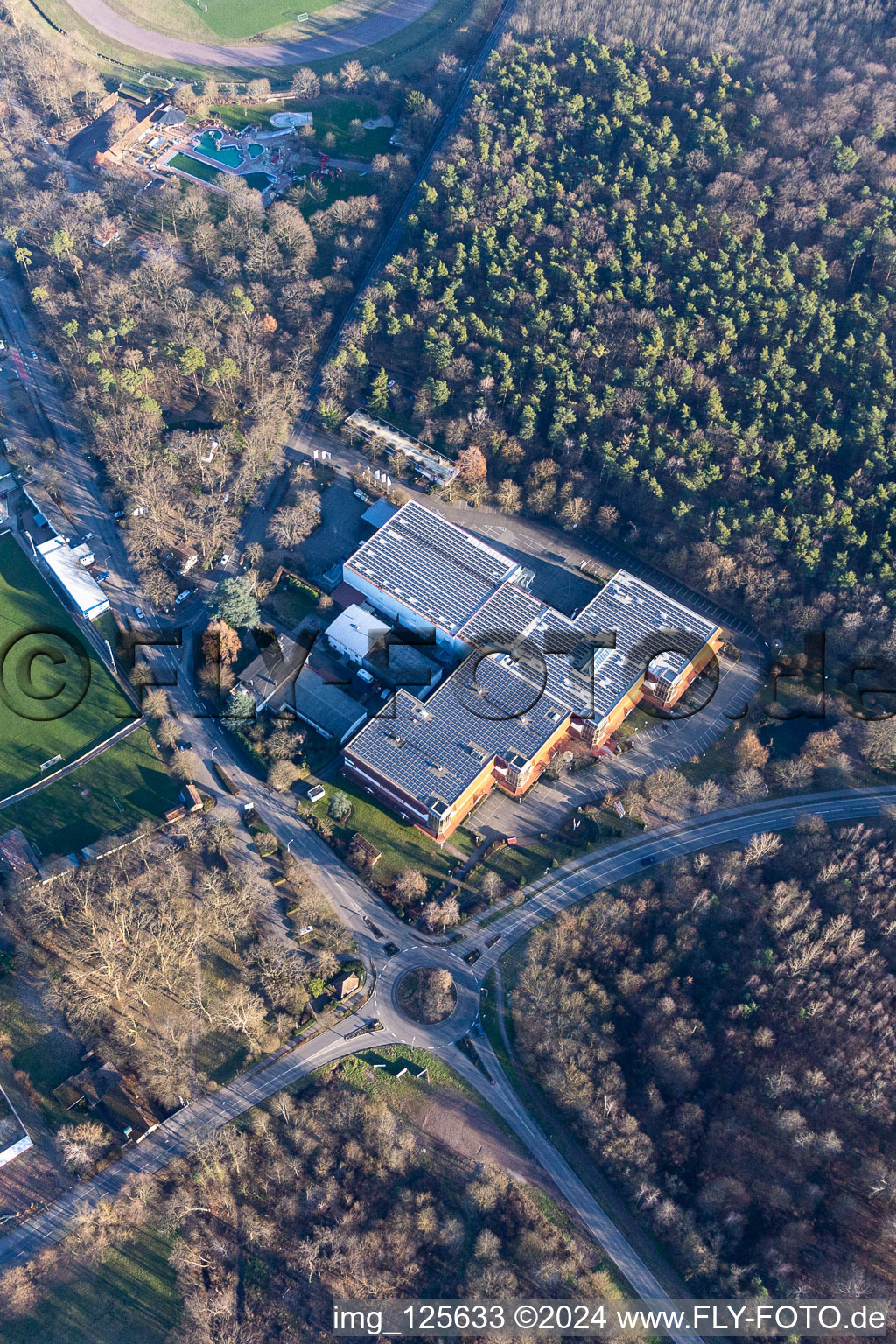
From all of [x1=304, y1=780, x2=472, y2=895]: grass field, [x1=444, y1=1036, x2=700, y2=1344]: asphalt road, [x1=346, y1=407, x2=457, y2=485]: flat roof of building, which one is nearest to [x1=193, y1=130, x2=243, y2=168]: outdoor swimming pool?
[x1=346, y1=407, x2=457, y2=485]: flat roof of building

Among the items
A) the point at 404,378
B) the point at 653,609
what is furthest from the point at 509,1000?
the point at 404,378

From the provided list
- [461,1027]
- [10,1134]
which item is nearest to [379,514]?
[461,1027]

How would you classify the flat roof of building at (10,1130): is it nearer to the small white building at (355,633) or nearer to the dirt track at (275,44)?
the small white building at (355,633)

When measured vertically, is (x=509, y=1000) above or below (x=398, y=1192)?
above

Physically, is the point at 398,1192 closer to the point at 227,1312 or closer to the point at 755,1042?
the point at 227,1312

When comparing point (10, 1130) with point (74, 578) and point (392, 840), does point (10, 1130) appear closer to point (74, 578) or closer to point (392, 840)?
point (392, 840)

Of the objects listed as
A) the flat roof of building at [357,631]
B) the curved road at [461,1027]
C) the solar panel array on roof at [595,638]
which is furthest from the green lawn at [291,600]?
the curved road at [461,1027]
